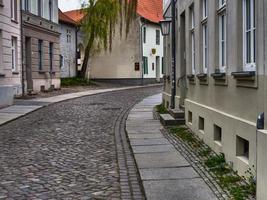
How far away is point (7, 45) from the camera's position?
23.4 meters

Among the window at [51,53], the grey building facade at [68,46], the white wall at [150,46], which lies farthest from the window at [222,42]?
the white wall at [150,46]

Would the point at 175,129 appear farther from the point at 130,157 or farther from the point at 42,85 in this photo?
the point at 42,85

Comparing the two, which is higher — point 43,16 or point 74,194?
point 43,16

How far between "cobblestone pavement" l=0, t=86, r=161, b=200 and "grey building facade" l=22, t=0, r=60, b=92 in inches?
541

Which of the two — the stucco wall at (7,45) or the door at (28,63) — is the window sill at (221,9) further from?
the door at (28,63)

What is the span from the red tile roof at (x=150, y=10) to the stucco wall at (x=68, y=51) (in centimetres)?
734

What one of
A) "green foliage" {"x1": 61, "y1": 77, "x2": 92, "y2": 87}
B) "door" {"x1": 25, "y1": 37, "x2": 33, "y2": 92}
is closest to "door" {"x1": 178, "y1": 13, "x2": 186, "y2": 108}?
"door" {"x1": 25, "y1": 37, "x2": 33, "y2": 92}

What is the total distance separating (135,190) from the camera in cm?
681

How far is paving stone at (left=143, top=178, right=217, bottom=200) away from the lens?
614 centimetres

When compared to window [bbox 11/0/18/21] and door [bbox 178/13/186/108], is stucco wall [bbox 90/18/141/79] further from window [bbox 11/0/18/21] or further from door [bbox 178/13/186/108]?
door [bbox 178/13/186/108]

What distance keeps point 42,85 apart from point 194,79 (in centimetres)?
2082

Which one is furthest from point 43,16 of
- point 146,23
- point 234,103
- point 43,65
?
point 234,103

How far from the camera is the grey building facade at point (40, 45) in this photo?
28.9 metres

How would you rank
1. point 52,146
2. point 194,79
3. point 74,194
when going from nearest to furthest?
point 74,194
point 52,146
point 194,79
